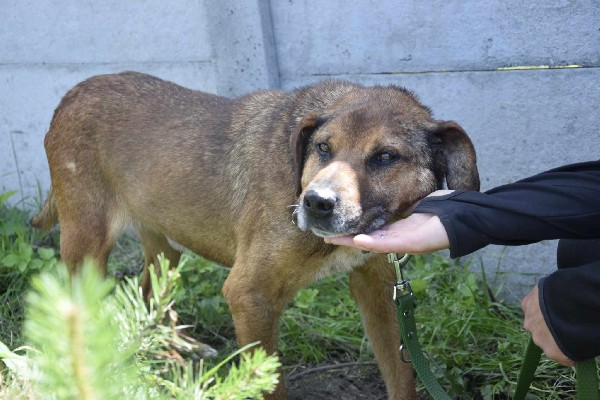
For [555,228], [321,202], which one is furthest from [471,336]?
[321,202]

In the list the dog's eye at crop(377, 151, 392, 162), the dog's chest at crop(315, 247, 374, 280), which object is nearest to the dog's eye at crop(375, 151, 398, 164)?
the dog's eye at crop(377, 151, 392, 162)

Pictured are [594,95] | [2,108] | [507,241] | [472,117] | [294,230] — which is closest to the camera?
[507,241]

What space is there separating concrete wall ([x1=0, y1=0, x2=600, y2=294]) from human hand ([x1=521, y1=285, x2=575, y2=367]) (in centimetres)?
170

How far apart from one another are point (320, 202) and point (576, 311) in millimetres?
920

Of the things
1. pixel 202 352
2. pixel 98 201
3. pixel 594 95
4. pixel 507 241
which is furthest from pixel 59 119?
pixel 594 95

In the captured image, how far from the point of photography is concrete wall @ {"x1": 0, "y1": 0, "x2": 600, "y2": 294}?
4016 millimetres

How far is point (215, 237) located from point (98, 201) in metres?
0.73

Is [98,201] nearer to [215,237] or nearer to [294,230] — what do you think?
[215,237]

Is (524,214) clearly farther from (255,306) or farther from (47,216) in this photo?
(47,216)

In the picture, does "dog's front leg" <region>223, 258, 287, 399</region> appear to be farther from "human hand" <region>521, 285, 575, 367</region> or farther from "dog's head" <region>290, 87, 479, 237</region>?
"human hand" <region>521, 285, 575, 367</region>

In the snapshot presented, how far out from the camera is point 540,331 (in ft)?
8.29

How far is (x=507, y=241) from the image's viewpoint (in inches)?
95.5

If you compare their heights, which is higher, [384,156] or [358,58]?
[358,58]

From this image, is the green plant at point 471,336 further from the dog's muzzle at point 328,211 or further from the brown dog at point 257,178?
the dog's muzzle at point 328,211
